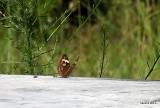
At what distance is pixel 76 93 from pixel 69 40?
73cm

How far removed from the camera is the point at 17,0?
2.43m

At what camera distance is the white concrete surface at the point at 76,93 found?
1498 mm

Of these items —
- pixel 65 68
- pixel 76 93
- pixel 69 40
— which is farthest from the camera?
pixel 69 40

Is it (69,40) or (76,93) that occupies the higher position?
(69,40)

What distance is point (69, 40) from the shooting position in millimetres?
2361

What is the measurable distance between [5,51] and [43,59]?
1.00 feet

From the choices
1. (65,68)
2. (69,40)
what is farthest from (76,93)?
(69,40)

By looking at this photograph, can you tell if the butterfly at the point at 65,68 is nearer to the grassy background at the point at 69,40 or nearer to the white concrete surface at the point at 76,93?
the white concrete surface at the point at 76,93

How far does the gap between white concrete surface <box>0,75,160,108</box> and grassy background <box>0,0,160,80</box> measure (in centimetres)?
47

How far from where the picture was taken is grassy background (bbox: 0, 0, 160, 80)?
2.41 m

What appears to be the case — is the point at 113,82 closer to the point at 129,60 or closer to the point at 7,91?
the point at 7,91

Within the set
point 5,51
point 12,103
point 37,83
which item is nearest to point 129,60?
point 5,51

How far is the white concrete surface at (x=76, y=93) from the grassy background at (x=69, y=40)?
18.4 inches

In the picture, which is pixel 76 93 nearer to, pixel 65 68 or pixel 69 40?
pixel 65 68
